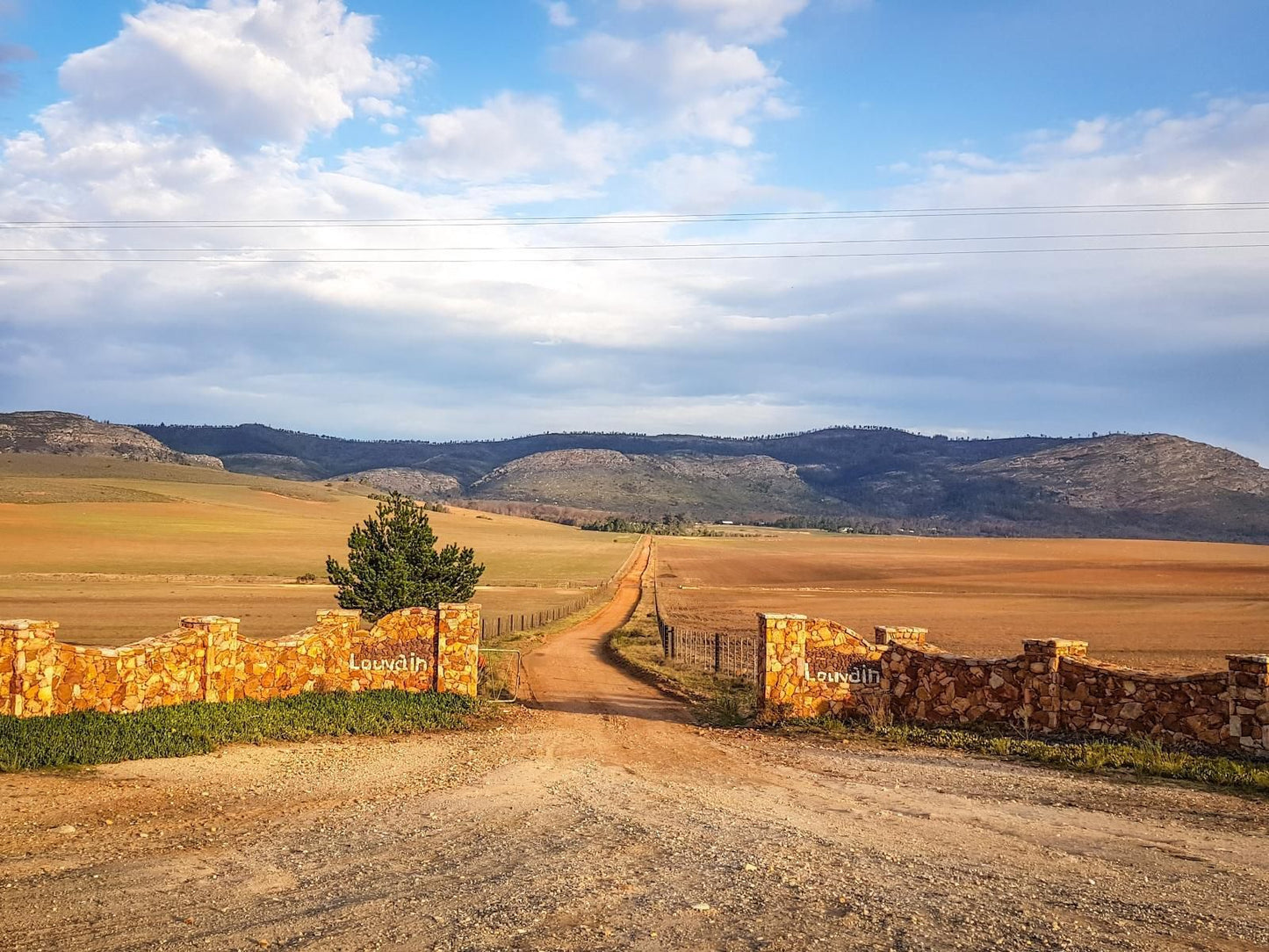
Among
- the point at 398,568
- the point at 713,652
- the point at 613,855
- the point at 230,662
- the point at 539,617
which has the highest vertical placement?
the point at 398,568

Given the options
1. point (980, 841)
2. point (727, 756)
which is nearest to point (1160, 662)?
point (727, 756)

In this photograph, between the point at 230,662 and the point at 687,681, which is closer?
the point at 230,662

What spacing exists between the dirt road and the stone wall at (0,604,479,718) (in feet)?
8.48

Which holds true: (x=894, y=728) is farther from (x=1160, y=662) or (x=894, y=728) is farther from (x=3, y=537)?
(x=3, y=537)

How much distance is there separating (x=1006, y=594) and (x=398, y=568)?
47.8 metres

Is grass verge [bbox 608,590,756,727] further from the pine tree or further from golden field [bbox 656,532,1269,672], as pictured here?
golden field [bbox 656,532,1269,672]

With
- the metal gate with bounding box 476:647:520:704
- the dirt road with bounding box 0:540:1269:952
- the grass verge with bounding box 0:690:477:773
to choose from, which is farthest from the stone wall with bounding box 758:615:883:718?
the grass verge with bounding box 0:690:477:773

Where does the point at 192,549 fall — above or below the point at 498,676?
below

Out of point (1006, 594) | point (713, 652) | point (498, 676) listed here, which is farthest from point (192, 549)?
point (498, 676)

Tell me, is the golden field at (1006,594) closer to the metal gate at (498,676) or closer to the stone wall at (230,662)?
the metal gate at (498,676)

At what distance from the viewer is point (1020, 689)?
16.2 metres

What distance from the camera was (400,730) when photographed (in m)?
16.0

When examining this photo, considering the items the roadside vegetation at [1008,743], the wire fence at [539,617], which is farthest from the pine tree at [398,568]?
the roadside vegetation at [1008,743]

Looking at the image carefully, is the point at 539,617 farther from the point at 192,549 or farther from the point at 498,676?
the point at 192,549
